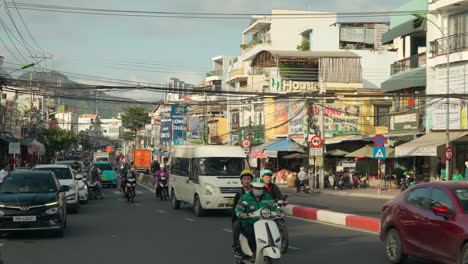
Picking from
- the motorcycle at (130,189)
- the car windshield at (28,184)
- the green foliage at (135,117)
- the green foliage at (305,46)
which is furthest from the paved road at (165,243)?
the green foliage at (135,117)

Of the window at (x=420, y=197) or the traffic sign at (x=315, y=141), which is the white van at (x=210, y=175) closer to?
the window at (x=420, y=197)

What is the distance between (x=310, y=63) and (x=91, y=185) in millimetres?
29270

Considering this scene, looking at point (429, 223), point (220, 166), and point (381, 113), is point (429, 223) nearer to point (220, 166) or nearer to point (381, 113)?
point (220, 166)

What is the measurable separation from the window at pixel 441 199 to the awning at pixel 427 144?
22434 mm

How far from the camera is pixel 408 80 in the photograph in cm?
3738

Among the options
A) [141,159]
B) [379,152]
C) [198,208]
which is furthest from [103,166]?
[141,159]

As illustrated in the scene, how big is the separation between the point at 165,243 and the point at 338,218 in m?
6.60

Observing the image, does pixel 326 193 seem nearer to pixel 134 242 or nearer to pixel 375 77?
pixel 375 77

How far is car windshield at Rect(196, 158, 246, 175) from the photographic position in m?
21.0

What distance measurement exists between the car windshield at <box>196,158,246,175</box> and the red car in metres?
10.2

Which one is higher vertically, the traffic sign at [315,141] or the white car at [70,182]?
the traffic sign at [315,141]

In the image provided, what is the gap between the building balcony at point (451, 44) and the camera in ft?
108

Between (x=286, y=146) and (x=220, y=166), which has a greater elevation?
(x=286, y=146)

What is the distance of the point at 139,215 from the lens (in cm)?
2147
